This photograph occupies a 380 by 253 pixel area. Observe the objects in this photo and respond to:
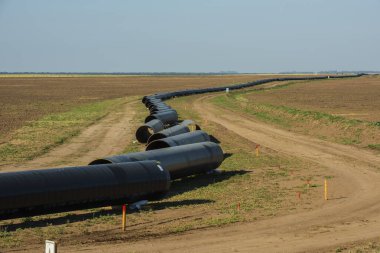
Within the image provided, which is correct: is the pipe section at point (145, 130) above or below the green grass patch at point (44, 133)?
Result: above

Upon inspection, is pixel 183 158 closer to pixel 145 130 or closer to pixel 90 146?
pixel 90 146

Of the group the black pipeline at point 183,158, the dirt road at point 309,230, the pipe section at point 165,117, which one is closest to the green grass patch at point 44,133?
the pipe section at point 165,117

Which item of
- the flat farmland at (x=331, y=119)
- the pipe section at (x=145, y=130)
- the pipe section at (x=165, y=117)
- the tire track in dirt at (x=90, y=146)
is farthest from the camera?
Result: the pipe section at (x=165, y=117)

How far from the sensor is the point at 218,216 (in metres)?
23.2

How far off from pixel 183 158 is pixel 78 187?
8.62 m

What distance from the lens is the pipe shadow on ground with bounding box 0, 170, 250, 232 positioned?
874 inches

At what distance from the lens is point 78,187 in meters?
23.1

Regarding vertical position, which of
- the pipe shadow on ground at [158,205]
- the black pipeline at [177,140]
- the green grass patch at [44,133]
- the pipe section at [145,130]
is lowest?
the pipe shadow on ground at [158,205]

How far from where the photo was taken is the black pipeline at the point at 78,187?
21703 mm

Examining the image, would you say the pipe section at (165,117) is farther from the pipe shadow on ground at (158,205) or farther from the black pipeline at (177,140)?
the pipe shadow on ground at (158,205)

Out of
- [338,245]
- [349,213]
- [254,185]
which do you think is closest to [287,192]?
[254,185]

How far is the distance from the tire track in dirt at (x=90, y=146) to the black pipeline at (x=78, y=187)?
11999 millimetres

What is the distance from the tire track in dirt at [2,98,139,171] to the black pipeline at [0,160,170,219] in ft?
39.4

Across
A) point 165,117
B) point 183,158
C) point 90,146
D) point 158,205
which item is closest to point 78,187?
point 158,205
